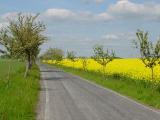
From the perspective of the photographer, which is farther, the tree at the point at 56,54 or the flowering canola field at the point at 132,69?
the tree at the point at 56,54

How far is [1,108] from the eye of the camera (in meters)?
17.0

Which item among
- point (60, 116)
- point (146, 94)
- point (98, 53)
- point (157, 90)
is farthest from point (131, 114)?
point (98, 53)

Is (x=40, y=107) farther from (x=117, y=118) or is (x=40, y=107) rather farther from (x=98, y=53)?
A: (x=98, y=53)

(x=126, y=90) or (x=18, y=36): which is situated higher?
(x=18, y=36)

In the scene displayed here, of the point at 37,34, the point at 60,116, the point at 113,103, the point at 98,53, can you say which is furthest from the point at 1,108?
the point at 98,53

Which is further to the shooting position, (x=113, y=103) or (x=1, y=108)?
(x=113, y=103)

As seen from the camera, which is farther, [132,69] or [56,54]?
[56,54]

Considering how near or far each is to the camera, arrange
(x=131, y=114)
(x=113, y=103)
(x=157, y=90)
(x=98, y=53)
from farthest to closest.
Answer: (x=98, y=53) < (x=157, y=90) < (x=113, y=103) < (x=131, y=114)

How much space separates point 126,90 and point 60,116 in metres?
13.4

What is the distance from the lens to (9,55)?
4450 centimetres

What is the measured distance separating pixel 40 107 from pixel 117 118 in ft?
16.9

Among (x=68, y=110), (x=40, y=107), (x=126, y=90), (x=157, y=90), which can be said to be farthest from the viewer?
(x=126, y=90)

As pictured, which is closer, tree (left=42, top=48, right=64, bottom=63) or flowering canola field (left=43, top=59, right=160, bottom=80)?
flowering canola field (left=43, top=59, right=160, bottom=80)

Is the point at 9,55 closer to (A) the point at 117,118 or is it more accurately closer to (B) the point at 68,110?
(B) the point at 68,110
